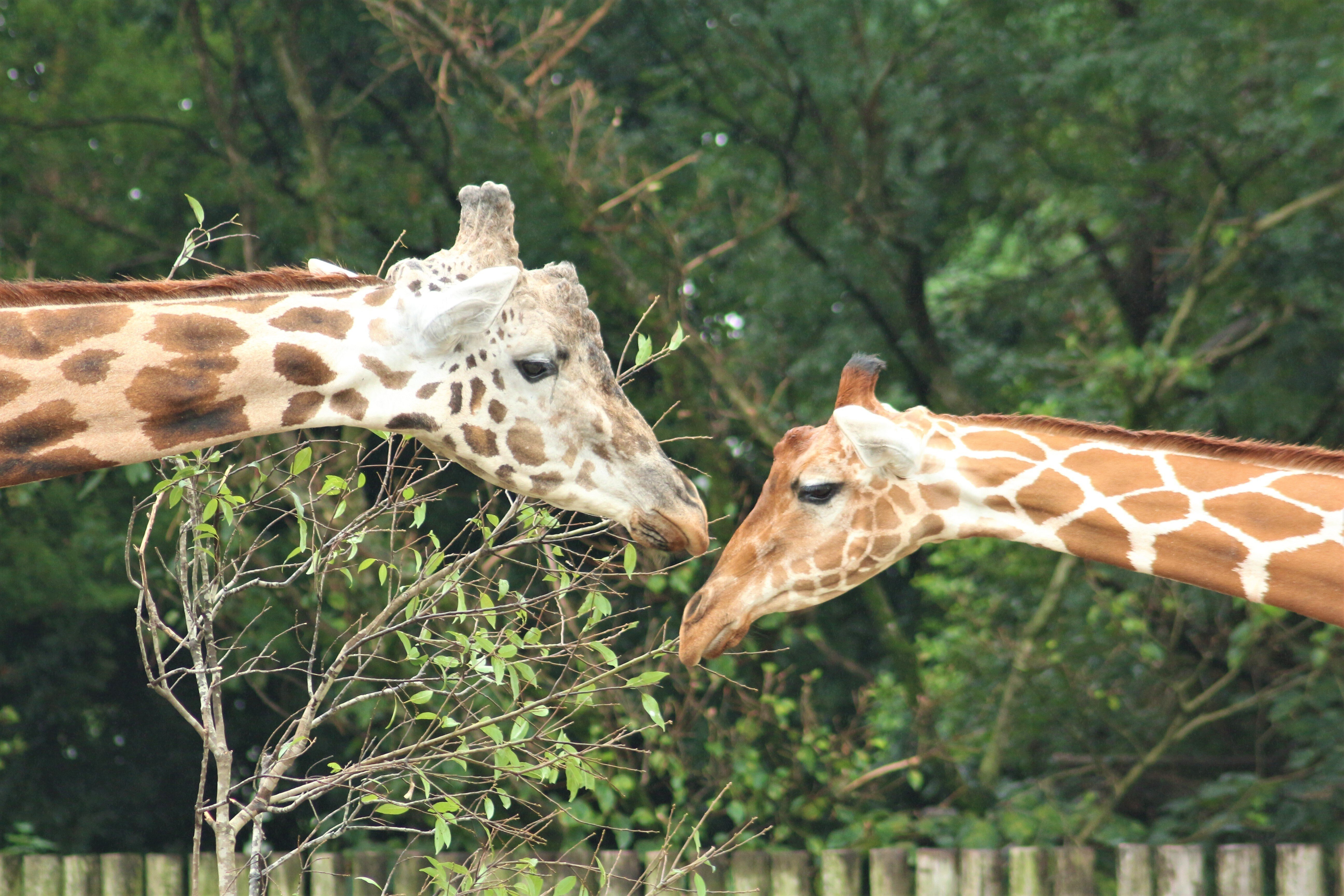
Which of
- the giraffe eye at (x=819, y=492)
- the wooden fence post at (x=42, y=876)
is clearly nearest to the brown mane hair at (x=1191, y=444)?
the giraffe eye at (x=819, y=492)

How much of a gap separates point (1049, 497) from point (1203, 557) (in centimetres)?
45

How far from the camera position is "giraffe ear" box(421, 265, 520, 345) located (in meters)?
3.01

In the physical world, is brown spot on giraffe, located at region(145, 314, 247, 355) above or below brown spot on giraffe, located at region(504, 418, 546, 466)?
above

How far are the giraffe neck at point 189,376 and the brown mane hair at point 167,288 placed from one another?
0.03 meters

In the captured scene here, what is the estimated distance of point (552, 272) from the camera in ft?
10.9

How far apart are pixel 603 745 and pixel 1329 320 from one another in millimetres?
6401

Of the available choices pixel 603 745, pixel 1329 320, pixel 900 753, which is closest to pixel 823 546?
pixel 603 745

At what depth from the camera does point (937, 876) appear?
5012 millimetres

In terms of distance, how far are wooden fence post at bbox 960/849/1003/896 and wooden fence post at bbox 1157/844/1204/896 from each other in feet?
2.15

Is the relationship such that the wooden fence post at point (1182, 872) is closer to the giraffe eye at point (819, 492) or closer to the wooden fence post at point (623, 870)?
the wooden fence post at point (623, 870)

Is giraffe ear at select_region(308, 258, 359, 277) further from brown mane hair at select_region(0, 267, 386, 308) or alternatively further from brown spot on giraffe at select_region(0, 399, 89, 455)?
brown spot on giraffe at select_region(0, 399, 89, 455)

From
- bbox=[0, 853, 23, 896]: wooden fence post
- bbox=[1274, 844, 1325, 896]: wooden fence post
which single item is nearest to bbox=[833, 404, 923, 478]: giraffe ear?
bbox=[1274, 844, 1325, 896]: wooden fence post

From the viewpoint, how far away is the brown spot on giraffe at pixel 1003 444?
3.89 meters

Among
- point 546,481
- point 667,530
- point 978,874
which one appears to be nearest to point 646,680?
point 667,530
